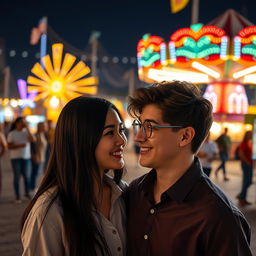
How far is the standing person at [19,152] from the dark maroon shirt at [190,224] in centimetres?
523

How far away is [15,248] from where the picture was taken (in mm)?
4316

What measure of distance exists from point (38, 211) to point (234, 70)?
1334 centimetres

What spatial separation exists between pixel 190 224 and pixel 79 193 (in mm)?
559

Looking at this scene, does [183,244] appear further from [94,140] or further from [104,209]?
[94,140]

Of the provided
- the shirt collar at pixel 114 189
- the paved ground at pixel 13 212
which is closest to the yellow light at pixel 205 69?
the paved ground at pixel 13 212

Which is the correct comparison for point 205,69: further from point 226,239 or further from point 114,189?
point 226,239

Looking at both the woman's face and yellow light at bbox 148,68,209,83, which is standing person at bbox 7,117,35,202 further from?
yellow light at bbox 148,68,209,83

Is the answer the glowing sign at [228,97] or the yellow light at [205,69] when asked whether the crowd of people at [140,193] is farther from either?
the glowing sign at [228,97]

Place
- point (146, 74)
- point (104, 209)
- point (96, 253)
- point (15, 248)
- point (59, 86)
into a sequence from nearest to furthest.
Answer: point (96, 253) → point (104, 209) → point (15, 248) → point (146, 74) → point (59, 86)

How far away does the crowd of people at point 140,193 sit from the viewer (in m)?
1.59

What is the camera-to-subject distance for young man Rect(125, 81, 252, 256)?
1.54m

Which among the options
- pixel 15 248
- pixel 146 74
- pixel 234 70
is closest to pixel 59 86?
pixel 146 74

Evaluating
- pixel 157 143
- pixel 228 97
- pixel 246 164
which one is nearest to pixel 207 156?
pixel 246 164

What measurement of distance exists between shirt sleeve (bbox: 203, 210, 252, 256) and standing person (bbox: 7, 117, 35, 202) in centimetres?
563
